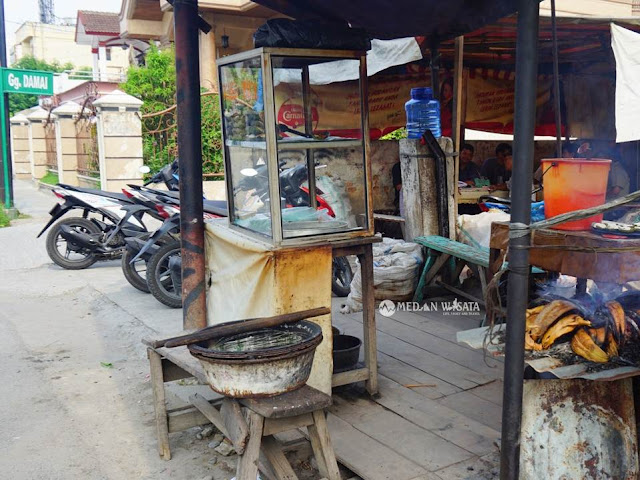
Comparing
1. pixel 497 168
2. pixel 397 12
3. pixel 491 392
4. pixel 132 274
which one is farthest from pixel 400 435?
pixel 497 168

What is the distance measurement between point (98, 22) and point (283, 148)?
113 feet

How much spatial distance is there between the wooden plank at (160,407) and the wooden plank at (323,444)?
0.99 m

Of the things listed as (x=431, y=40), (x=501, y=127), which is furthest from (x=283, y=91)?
(x=501, y=127)

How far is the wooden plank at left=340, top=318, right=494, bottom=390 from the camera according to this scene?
4234 millimetres

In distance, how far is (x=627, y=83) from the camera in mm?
6113

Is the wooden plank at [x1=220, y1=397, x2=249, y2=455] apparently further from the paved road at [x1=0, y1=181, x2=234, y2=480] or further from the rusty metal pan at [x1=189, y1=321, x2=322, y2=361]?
the paved road at [x1=0, y1=181, x2=234, y2=480]

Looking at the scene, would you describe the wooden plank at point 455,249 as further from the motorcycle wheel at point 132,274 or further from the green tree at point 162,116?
the green tree at point 162,116

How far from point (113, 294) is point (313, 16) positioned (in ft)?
14.2

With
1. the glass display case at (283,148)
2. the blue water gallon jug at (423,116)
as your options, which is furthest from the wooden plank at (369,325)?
the blue water gallon jug at (423,116)

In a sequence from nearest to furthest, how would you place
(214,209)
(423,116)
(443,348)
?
(443,348) → (214,209) → (423,116)

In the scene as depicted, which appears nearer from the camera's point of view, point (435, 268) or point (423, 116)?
point (435, 268)

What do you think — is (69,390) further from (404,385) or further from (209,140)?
(209,140)

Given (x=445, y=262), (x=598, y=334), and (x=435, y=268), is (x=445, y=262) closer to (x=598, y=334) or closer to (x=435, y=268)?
(x=435, y=268)

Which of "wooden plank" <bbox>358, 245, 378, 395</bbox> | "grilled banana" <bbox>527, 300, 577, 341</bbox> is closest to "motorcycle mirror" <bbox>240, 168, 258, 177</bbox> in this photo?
"wooden plank" <bbox>358, 245, 378, 395</bbox>
